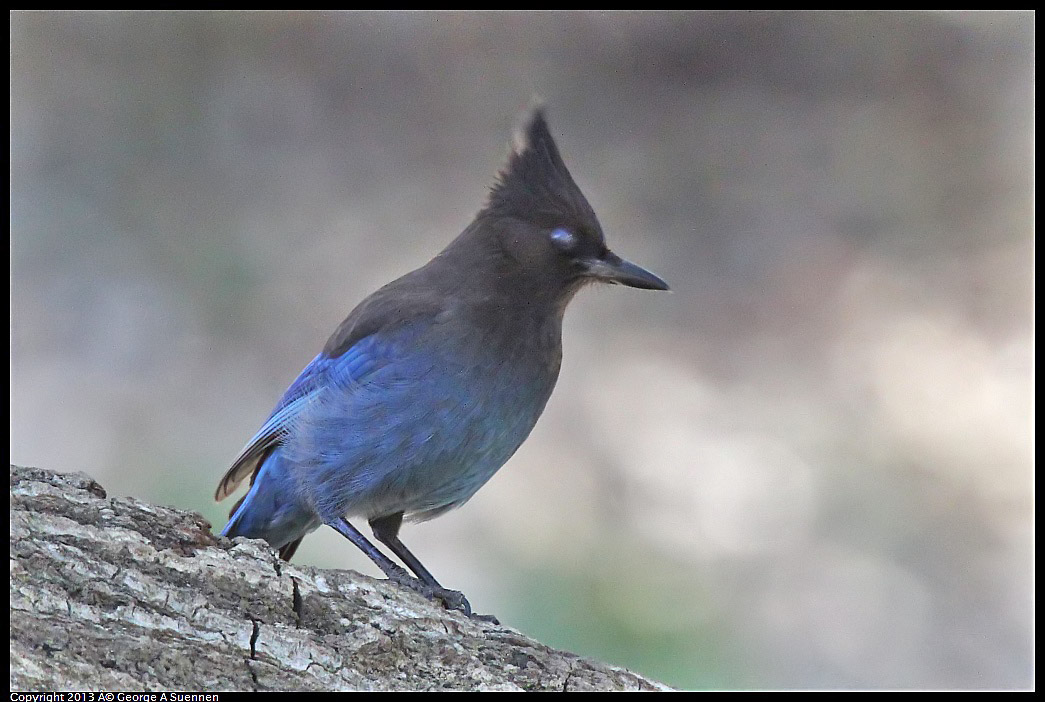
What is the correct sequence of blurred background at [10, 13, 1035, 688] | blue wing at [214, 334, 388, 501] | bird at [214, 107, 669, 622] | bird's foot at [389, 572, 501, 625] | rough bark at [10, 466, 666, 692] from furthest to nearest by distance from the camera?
blurred background at [10, 13, 1035, 688], blue wing at [214, 334, 388, 501], bird at [214, 107, 669, 622], bird's foot at [389, 572, 501, 625], rough bark at [10, 466, 666, 692]

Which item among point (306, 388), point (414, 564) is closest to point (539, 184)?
point (306, 388)

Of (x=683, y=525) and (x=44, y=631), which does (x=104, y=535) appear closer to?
(x=44, y=631)

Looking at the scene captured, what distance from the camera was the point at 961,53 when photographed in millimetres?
5762

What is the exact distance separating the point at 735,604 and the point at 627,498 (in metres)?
0.67

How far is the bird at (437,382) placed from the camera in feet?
9.62

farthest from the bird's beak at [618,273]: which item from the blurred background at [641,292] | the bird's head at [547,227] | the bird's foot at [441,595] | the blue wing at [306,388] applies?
the blurred background at [641,292]

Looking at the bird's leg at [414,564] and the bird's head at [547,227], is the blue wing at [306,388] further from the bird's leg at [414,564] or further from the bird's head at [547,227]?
the bird's head at [547,227]

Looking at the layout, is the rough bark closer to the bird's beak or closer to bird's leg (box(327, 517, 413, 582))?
bird's leg (box(327, 517, 413, 582))

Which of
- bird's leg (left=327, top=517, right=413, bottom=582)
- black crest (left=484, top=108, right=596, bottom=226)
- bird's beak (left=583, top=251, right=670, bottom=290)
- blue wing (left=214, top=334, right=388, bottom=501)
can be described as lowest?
bird's leg (left=327, top=517, right=413, bottom=582)

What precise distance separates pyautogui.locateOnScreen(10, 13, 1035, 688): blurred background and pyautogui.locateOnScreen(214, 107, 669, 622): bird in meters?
1.18

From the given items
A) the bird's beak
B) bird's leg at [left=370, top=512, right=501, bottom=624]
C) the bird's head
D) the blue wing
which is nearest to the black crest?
the bird's head

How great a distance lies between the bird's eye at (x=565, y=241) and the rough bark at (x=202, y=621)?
1.19 m

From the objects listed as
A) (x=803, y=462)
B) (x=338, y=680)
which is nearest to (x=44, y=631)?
(x=338, y=680)

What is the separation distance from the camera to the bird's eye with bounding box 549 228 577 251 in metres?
3.21
